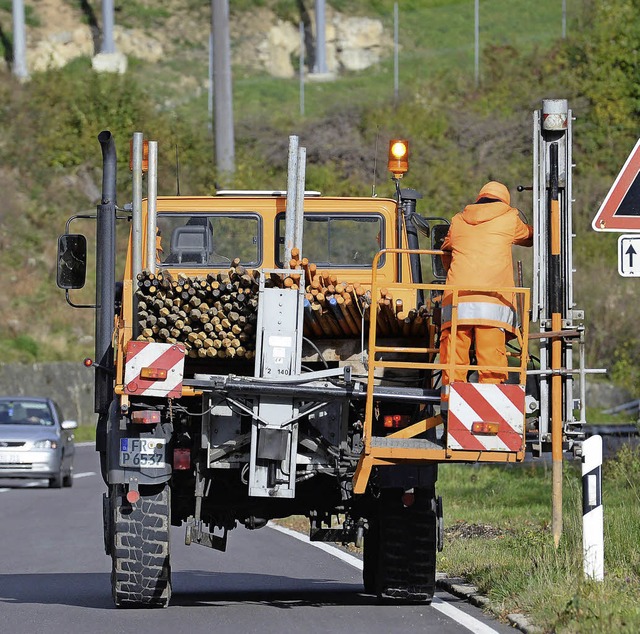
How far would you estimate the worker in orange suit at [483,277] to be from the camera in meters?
10.4

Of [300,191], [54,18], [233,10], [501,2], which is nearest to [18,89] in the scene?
[54,18]

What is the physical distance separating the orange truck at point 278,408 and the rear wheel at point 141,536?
0.01m

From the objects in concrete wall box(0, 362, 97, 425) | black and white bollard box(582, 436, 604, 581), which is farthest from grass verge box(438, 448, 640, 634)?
concrete wall box(0, 362, 97, 425)

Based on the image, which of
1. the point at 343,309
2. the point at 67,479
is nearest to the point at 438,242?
the point at 343,309

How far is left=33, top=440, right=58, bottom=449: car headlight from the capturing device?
25625mm

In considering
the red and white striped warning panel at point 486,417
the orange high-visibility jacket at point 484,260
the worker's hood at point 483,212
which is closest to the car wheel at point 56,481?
the orange high-visibility jacket at point 484,260

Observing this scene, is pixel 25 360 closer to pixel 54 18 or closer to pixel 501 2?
pixel 54 18

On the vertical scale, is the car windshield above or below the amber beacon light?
below

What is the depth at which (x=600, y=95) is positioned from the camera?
5506 cm

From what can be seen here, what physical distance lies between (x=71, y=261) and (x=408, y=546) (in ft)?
10.7

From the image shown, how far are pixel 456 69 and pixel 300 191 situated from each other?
50.1 meters

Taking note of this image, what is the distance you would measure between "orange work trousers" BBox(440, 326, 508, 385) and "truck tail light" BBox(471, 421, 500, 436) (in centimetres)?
30

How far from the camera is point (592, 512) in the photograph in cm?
1083

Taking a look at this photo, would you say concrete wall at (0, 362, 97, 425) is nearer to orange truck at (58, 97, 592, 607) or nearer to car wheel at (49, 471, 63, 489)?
car wheel at (49, 471, 63, 489)
